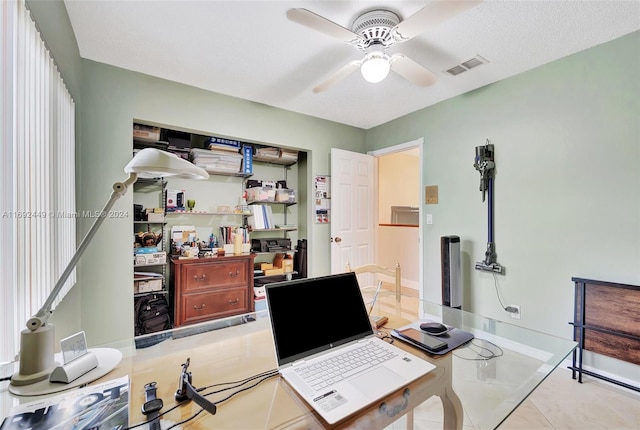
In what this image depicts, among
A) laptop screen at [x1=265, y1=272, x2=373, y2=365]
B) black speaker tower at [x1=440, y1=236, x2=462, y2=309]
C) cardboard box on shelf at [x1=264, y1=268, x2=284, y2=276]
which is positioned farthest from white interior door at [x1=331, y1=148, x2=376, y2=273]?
laptop screen at [x1=265, y1=272, x2=373, y2=365]

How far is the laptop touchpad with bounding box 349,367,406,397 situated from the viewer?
0.80 meters

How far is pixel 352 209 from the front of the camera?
3678mm

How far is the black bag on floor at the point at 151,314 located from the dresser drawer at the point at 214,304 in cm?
18

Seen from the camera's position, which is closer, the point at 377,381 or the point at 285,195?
the point at 377,381

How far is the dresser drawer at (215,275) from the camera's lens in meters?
2.82

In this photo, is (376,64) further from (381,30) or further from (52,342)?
(52,342)

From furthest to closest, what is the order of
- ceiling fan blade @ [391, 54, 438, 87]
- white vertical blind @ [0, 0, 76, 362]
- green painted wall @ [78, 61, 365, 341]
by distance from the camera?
1. green painted wall @ [78, 61, 365, 341]
2. ceiling fan blade @ [391, 54, 438, 87]
3. white vertical blind @ [0, 0, 76, 362]

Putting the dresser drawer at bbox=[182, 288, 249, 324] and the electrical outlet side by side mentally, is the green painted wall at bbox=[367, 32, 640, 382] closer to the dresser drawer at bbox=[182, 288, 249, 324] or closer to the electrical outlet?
the electrical outlet

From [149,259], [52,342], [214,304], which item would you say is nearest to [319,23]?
[52,342]

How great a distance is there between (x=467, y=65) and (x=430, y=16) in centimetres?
115

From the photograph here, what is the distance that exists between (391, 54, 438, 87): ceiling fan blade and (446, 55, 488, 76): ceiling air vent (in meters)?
0.52

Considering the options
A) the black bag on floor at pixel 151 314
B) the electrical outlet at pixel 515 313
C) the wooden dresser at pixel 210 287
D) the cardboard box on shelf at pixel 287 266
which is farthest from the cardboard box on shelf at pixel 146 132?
the electrical outlet at pixel 515 313

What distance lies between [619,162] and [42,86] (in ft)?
11.9

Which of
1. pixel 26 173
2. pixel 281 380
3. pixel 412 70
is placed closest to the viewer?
pixel 281 380
